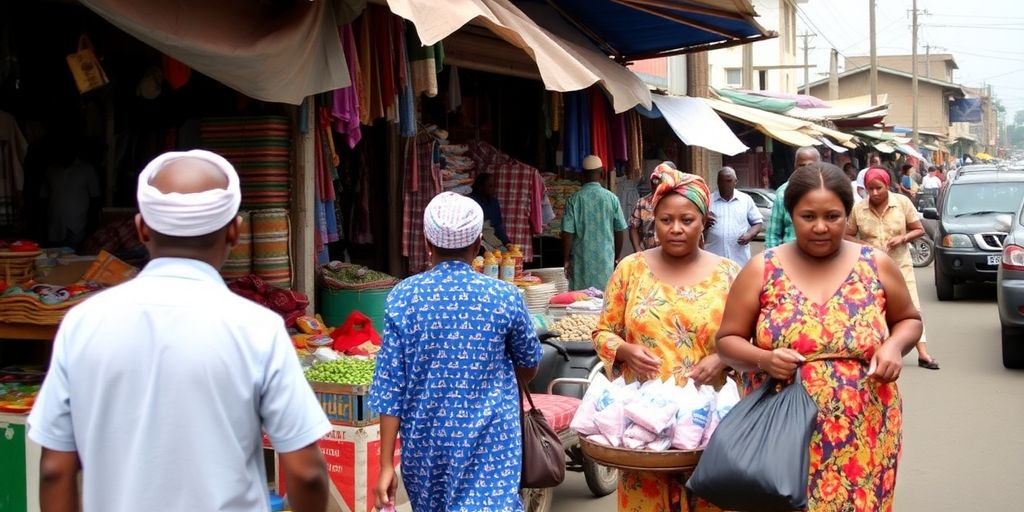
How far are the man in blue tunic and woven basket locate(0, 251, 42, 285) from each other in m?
3.55

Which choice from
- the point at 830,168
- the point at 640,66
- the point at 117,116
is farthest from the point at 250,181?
the point at 640,66

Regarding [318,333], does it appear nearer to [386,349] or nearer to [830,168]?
[386,349]

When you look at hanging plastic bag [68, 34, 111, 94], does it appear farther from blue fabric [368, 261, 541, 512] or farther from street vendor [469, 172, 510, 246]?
street vendor [469, 172, 510, 246]

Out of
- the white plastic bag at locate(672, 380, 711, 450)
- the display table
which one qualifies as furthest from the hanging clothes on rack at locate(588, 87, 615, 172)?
the white plastic bag at locate(672, 380, 711, 450)

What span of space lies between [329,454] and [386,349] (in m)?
1.97

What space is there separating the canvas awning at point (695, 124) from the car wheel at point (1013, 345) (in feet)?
12.6

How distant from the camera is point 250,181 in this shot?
25.4 ft

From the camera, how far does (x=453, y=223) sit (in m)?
3.80

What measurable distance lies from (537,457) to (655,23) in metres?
8.95

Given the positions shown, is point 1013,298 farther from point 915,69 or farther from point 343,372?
point 915,69

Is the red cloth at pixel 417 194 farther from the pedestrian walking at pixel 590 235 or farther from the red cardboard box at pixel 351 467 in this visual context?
the red cardboard box at pixel 351 467

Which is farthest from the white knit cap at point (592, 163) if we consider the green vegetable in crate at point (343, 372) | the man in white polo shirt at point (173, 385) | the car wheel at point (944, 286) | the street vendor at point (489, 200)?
the man in white polo shirt at point (173, 385)

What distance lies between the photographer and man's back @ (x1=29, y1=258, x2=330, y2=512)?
2.29 metres

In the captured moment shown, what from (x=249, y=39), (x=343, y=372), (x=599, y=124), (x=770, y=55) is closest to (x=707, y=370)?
(x=343, y=372)
